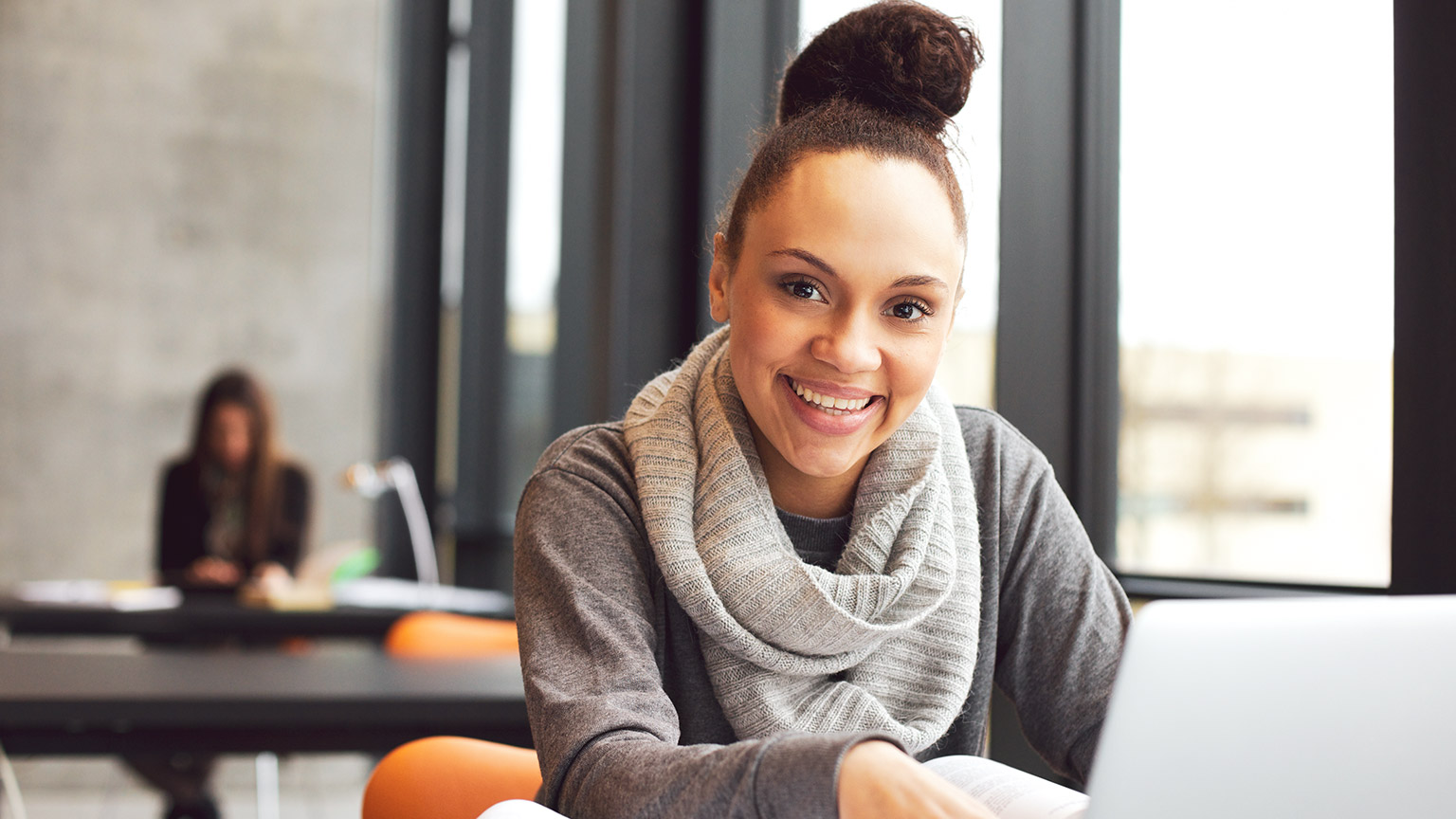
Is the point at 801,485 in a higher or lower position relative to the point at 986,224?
lower

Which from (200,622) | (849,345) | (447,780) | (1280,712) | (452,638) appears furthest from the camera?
(200,622)

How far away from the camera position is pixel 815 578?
46.1 inches

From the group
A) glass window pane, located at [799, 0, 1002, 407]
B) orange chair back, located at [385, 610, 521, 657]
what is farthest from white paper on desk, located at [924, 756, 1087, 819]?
orange chair back, located at [385, 610, 521, 657]

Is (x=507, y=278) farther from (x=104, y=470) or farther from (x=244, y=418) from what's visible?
(x=104, y=470)

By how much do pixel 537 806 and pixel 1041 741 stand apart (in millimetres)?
622

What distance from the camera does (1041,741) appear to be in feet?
4.40

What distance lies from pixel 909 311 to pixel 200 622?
2.65 meters

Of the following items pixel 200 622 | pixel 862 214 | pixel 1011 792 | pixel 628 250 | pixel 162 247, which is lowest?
pixel 200 622

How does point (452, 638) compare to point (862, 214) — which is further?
point (452, 638)

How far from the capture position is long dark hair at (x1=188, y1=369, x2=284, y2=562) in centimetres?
438

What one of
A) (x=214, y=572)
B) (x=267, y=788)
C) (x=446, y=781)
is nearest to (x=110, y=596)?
(x=214, y=572)

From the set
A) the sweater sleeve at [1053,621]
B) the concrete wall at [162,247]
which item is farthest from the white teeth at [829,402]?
the concrete wall at [162,247]

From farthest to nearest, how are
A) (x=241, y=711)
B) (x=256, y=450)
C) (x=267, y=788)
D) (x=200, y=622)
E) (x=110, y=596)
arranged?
→ (x=267, y=788) < (x=256, y=450) < (x=110, y=596) < (x=200, y=622) < (x=241, y=711)

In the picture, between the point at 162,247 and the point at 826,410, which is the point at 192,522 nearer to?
the point at 162,247
